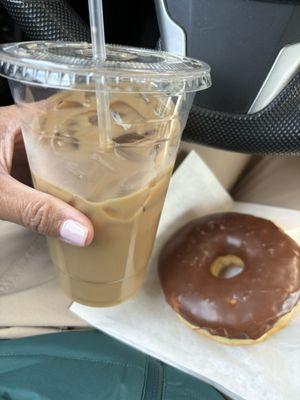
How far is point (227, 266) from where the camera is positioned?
0.90 metres

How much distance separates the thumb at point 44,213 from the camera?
1.86 ft

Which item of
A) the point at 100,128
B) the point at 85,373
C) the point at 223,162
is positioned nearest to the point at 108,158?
the point at 100,128

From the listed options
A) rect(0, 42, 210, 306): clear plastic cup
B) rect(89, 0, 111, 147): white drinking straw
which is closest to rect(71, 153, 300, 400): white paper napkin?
rect(0, 42, 210, 306): clear plastic cup

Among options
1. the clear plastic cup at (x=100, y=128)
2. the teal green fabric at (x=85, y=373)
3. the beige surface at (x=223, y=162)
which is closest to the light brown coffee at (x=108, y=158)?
the clear plastic cup at (x=100, y=128)

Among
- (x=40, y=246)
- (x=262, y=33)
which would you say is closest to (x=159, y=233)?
(x=40, y=246)

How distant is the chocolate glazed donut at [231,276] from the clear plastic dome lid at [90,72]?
1.31 feet

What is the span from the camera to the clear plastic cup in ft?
1.59

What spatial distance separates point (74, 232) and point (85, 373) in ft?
0.84

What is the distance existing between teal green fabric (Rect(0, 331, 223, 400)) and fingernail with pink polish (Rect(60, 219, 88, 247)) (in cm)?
23

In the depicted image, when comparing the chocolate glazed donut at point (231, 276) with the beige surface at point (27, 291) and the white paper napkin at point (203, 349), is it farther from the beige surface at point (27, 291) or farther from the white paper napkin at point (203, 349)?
the beige surface at point (27, 291)

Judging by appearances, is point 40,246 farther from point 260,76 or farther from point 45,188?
point 260,76

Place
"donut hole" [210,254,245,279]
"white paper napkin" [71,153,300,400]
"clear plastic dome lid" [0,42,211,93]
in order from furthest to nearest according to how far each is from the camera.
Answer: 1. "donut hole" [210,254,245,279]
2. "white paper napkin" [71,153,300,400]
3. "clear plastic dome lid" [0,42,211,93]

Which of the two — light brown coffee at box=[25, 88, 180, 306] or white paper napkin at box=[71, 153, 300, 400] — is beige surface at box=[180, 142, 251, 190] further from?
light brown coffee at box=[25, 88, 180, 306]

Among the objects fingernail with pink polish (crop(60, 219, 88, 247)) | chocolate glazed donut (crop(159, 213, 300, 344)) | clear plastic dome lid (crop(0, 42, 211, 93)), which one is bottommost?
chocolate glazed donut (crop(159, 213, 300, 344))
